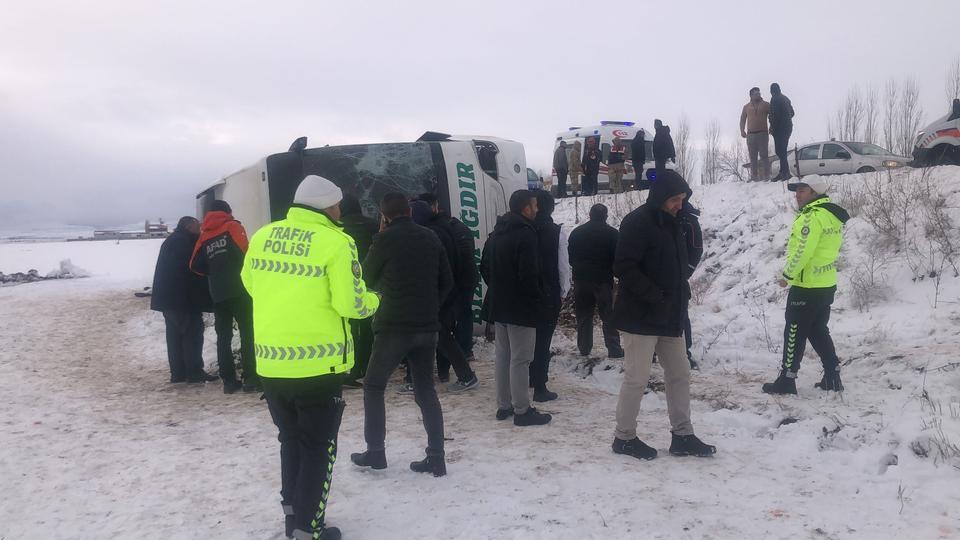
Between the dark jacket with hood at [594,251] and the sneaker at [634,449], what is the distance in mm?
3037

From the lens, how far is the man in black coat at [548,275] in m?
5.92

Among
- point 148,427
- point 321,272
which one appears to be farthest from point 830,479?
point 148,427

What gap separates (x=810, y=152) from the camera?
55.1 feet

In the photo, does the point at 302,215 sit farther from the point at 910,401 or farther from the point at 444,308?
the point at 910,401

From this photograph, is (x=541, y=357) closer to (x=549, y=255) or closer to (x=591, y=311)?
(x=549, y=255)

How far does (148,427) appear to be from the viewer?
612 cm

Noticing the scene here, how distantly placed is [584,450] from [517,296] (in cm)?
135

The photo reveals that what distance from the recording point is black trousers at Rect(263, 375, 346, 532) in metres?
3.44

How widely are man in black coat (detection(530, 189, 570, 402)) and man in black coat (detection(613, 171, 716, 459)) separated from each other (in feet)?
3.54

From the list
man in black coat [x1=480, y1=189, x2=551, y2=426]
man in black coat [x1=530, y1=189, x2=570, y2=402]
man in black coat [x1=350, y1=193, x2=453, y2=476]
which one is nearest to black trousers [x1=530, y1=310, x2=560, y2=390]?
man in black coat [x1=530, y1=189, x2=570, y2=402]

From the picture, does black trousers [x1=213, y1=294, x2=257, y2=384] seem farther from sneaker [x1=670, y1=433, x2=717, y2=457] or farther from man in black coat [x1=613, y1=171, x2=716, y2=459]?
sneaker [x1=670, y1=433, x2=717, y2=457]

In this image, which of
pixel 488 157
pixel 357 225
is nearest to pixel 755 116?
pixel 488 157

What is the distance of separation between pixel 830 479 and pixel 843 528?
2.34ft

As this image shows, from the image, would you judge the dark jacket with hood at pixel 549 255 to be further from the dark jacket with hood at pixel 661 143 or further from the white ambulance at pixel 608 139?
the white ambulance at pixel 608 139
